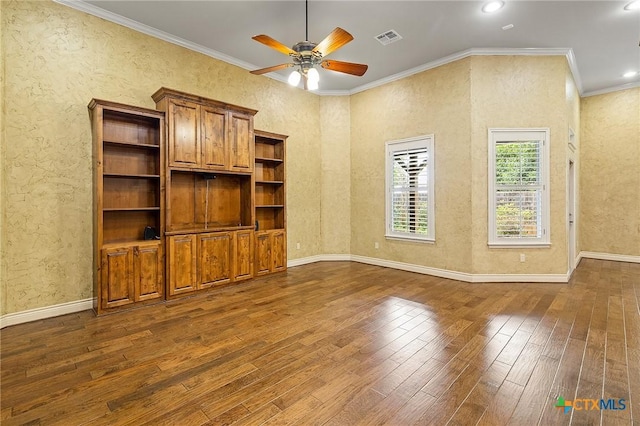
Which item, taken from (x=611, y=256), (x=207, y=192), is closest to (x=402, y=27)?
(x=207, y=192)

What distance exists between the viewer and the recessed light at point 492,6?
3.73 metres

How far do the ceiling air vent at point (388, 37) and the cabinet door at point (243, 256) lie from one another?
3564 mm

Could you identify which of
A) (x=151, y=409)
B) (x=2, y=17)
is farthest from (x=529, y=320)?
(x=2, y=17)

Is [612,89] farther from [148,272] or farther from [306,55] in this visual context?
[148,272]

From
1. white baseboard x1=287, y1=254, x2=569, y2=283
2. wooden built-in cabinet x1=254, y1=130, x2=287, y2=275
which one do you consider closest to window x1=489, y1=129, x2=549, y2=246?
white baseboard x1=287, y1=254, x2=569, y2=283

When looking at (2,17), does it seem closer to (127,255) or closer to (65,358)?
(127,255)

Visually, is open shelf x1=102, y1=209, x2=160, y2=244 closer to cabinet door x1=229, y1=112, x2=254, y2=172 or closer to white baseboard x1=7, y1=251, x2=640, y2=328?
white baseboard x1=7, y1=251, x2=640, y2=328

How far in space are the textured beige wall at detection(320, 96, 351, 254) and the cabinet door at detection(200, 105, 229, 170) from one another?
2583 mm

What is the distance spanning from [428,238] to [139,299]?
4553 millimetres

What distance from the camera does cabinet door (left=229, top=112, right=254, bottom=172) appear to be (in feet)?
15.7

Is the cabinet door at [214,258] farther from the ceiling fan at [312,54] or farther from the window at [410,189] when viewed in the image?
the window at [410,189]

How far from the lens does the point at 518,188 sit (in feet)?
16.2

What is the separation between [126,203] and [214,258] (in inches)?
53.5

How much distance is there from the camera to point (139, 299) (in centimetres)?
381
